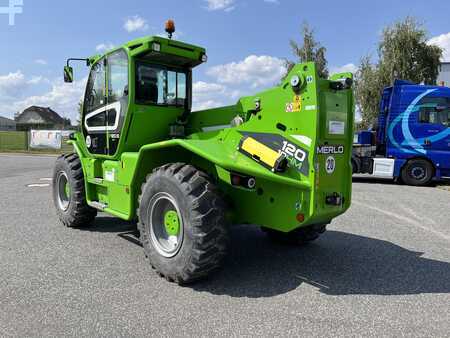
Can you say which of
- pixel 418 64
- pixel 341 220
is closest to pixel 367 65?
pixel 418 64

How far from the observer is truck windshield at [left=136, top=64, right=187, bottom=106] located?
5113 millimetres

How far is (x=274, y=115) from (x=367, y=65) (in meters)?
23.1

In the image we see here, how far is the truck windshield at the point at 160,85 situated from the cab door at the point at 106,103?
0.65 ft

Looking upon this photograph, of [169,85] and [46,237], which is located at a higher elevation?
[169,85]

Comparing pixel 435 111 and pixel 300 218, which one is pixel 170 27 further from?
pixel 435 111

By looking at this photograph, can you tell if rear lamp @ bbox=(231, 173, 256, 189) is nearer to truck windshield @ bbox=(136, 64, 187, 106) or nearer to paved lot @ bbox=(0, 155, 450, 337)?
paved lot @ bbox=(0, 155, 450, 337)

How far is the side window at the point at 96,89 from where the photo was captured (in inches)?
225

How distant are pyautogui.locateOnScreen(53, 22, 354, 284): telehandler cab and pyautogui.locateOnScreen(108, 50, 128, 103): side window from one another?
0.01 meters

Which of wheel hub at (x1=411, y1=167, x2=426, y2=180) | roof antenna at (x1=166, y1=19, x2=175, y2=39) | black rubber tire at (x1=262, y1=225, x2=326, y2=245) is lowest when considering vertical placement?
black rubber tire at (x1=262, y1=225, x2=326, y2=245)

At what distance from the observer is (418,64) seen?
2356 cm

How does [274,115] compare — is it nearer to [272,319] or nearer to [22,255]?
[272,319]

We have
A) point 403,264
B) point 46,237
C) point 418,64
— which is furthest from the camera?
point 418,64

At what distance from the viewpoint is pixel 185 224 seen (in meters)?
3.80

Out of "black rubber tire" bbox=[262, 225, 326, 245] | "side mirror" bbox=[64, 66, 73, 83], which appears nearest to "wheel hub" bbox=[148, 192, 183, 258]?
"black rubber tire" bbox=[262, 225, 326, 245]
